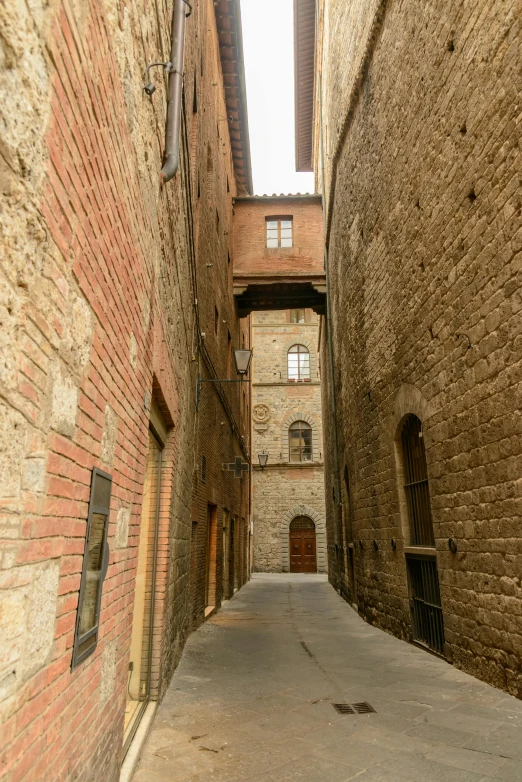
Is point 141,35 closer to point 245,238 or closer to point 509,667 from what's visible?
point 509,667

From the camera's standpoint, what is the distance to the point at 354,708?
4.01 m

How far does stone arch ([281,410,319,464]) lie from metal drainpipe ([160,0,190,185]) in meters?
20.8

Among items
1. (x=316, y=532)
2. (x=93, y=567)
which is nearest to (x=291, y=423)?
(x=316, y=532)

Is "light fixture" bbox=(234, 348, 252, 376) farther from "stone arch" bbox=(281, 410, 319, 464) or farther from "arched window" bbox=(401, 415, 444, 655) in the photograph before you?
"stone arch" bbox=(281, 410, 319, 464)

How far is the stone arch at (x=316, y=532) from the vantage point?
22656 mm

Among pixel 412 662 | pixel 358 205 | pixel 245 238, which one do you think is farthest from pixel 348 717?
pixel 245 238

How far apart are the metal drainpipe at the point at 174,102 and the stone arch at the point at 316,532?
20.8 m

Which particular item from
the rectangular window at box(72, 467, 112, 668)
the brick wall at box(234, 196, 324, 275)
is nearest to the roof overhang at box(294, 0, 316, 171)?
the brick wall at box(234, 196, 324, 275)

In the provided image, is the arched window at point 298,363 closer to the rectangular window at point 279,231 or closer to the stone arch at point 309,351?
the stone arch at point 309,351

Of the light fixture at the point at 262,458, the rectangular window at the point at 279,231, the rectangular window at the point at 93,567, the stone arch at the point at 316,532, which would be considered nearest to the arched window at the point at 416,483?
the rectangular window at the point at 93,567

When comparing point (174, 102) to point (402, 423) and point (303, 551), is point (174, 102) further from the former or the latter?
point (303, 551)

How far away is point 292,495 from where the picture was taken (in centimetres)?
2336

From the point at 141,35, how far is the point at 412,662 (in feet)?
20.0

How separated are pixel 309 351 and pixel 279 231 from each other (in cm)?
1065
